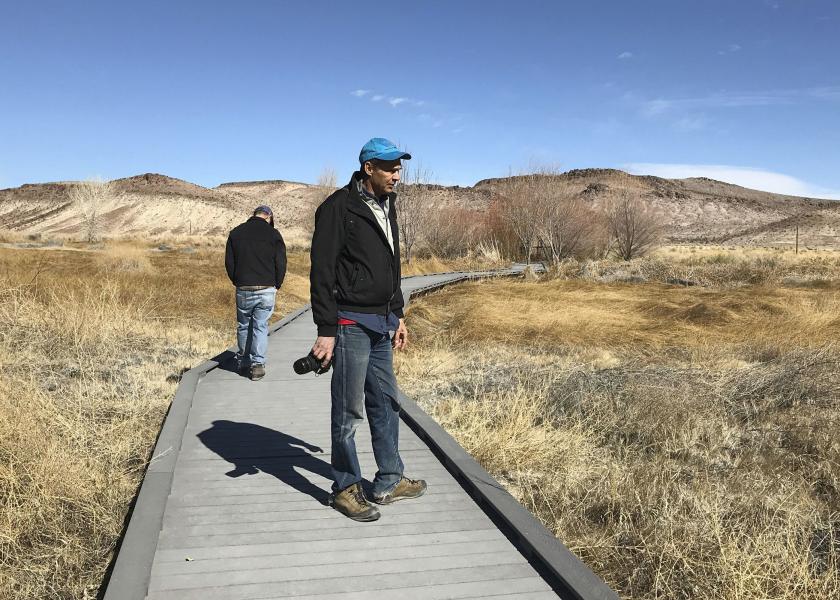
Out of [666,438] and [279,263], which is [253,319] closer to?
[279,263]

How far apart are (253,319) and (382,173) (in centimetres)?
433

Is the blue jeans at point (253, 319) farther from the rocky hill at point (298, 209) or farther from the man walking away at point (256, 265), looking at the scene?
the rocky hill at point (298, 209)

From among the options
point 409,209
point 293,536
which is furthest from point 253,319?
point 409,209

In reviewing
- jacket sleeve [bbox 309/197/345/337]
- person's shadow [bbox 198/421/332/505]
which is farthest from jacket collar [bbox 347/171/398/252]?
person's shadow [bbox 198/421/332/505]

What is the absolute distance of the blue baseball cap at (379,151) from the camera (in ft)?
11.5

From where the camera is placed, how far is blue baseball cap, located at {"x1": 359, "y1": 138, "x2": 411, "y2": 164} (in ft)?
11.5

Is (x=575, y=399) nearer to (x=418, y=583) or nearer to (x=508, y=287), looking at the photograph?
(x=418, y=583)

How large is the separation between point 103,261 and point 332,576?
21184 millimetres

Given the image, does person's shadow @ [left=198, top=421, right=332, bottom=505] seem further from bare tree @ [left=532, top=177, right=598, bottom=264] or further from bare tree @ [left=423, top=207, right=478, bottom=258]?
bare tree @ [left=423, top=207, right=478, bottom=258]

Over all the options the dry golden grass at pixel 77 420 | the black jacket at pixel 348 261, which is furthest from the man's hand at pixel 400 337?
the dry golden grass at pixel 77 420

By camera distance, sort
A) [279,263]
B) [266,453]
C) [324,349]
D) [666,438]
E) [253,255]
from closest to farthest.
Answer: [324,349] → [266,453] → [666,438] → [253,255] → [279,263]

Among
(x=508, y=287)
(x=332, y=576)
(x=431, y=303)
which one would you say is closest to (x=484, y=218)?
(x=508, y=287)

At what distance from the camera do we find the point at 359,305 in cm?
358

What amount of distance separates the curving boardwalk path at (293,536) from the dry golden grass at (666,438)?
28.6 inches
